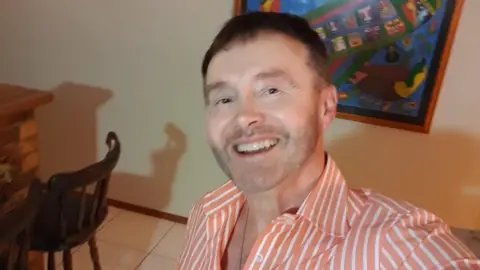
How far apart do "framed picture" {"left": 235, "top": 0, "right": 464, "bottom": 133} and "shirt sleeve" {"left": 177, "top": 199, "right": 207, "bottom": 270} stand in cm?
121

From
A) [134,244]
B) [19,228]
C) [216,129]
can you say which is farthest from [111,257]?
[216,129]

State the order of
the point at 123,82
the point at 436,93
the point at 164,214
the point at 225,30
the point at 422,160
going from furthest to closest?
the point at 164,214 < the point at 123,82 < the point at 422,160 < the point at 436,93 < the point at 225,30

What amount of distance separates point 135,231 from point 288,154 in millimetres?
1956

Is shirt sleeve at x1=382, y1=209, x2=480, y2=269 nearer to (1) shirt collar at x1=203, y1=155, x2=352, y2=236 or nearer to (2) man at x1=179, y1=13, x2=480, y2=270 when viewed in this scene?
(2) man at x1=179, y1=13, x2=480, y2=270

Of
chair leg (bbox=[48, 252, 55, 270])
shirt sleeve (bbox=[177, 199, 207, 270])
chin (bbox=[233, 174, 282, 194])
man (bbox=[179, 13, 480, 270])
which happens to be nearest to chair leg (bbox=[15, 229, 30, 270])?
chair leg (bbox=[48, 252, 55, 270])

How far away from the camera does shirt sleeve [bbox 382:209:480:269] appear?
30.1 inches

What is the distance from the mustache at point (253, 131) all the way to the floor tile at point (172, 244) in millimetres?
1699

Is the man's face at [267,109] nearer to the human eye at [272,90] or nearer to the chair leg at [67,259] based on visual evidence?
the human eye at [272,90]

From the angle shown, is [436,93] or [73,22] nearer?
[436,93]

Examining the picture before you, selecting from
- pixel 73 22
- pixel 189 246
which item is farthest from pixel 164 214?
pixel 189 246

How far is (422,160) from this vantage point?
2.28m

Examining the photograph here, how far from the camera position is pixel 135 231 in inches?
107

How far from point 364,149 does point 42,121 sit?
1745 mm

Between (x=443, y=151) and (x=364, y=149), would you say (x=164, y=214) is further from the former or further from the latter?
(x=443, y=151)
